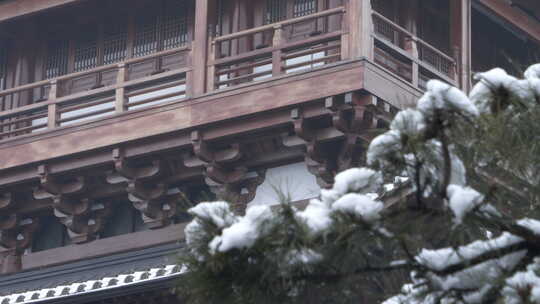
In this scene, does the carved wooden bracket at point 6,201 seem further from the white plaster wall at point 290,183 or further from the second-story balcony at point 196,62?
the white plaster wall at point 290,183

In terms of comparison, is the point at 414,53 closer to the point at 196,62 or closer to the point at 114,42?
the point at 196,62

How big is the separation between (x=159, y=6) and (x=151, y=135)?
224 cm

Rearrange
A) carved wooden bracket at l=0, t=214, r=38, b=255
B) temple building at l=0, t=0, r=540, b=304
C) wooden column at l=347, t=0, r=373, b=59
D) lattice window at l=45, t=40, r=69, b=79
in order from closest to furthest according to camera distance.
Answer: wooden column at l=347, t=0, r=373, b=59, temple building at l=0, t=0, r=540, b=304, carved wooden bracket at l=0, t=214, r=38, b=255, lattice window at l=45, t=40, r=69, b=79

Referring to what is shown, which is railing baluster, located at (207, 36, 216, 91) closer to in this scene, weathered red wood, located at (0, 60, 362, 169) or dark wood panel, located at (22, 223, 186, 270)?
weathered red wood, located at (0, 60, 362, 169)

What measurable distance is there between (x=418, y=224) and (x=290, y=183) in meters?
7.11

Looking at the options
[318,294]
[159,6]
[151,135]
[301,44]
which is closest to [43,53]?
[159,6]

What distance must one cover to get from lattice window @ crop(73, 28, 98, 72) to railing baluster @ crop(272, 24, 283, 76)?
9.50ft

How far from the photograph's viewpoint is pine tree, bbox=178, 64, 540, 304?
21.9 feet

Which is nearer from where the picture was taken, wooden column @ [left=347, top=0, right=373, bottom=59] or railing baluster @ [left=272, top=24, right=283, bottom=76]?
wooden column @ [left=347, top=0, right=373, bottom=59]

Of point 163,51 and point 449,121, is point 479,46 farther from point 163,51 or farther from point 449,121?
point 449,121

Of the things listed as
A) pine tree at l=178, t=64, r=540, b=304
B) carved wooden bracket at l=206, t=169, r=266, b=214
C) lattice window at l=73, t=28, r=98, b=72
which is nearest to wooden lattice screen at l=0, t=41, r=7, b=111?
lattice window at l=73, t=28, r=98, b=72

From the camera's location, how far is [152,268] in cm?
1392

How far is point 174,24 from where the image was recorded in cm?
1596

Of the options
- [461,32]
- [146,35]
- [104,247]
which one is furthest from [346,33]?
[104,247]
